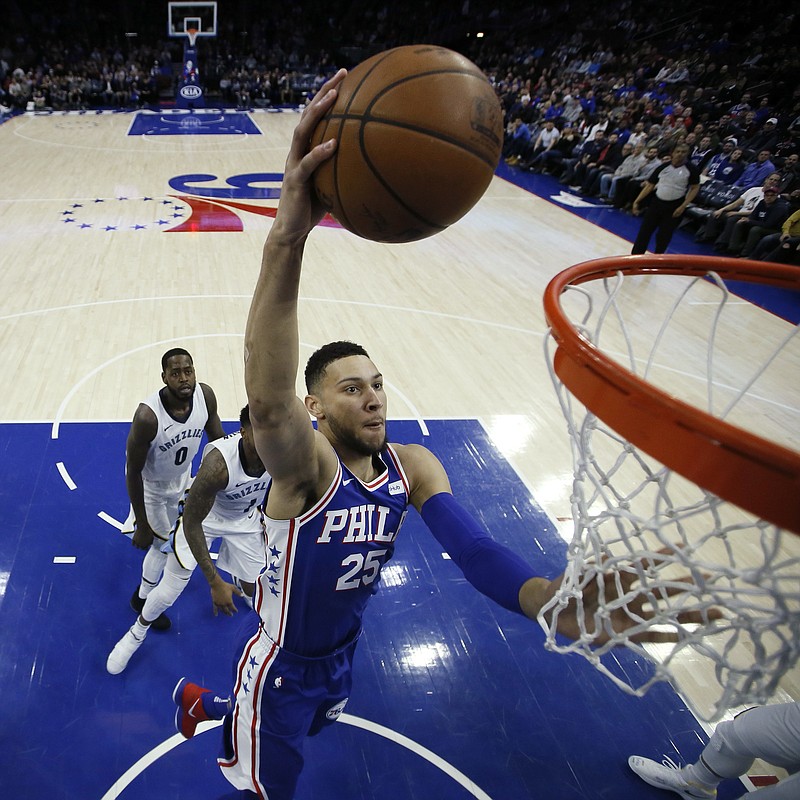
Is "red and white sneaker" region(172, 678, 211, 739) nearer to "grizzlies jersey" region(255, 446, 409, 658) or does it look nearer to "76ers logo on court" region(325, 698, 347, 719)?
"76ers logo on court" region(325, 698, 347, 719)

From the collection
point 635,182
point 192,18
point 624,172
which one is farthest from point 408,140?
point 192,18

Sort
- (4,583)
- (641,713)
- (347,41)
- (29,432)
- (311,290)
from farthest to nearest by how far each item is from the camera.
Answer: (347,41) → (311,290) → (29,432) → (4,583) → (641,713)

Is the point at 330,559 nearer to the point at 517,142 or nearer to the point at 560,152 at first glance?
the point at 560,152

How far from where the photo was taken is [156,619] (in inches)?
129

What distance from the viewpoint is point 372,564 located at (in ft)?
6.90

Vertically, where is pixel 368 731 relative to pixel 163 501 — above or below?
below

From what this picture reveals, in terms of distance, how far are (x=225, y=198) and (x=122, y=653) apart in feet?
31.2

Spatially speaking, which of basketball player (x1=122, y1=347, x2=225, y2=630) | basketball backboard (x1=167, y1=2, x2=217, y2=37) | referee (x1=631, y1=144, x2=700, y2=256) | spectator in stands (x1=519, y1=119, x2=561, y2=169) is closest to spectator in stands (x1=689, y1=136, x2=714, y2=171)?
referee (x1=631, y1=144, x2=700, y2=256)

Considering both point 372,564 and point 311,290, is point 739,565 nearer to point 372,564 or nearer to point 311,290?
point 372,564

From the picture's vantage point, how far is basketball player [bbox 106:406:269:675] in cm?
290

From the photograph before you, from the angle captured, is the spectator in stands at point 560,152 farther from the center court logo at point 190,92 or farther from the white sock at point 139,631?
the white sock at point 139,631

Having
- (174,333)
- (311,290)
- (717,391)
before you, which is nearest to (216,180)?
(311,290)

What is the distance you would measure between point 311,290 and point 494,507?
4.18m

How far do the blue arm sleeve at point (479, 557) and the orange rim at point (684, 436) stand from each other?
0.63 metres
